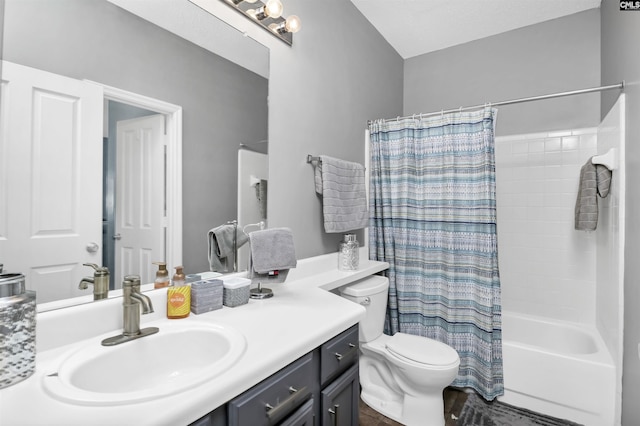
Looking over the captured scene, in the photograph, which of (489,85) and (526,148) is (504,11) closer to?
(489,85)

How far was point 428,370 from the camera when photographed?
1.68 m

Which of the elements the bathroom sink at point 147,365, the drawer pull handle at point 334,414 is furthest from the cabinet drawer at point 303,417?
the bathroom sink at point 147,365

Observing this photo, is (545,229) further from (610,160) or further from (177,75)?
(177,75)

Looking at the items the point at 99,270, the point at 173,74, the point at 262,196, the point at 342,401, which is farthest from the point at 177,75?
the point at 342,401

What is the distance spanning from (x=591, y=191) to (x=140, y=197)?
2420mm

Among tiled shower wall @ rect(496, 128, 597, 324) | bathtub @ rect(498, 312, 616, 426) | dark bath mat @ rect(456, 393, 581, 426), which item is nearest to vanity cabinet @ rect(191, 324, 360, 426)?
dark bath mat @ rect(456, 393, 581, 426)

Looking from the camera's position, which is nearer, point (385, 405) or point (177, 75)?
point (177, 75)

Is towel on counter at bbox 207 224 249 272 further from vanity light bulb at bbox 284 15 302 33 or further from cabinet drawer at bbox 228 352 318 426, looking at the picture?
vanity light bulb at bbox 284 15 302 33

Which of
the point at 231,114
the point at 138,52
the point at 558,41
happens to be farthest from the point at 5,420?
the point at 558,41

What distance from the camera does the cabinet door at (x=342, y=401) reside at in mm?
1123

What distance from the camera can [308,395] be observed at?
1035 mm

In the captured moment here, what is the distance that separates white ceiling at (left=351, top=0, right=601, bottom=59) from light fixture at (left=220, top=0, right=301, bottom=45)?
2.89 ft

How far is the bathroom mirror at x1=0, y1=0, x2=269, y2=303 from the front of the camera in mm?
946

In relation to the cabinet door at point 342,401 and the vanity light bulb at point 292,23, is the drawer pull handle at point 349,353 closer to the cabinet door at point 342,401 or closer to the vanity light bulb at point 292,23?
the cabinet door at point 342,401
